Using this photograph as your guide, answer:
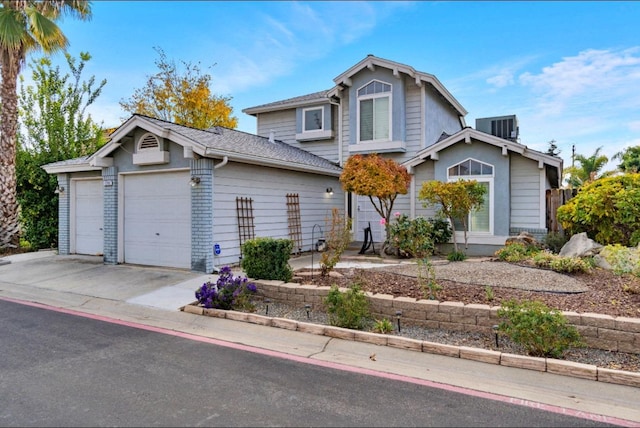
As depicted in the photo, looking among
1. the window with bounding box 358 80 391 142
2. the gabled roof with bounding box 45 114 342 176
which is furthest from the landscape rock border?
the window with bounding box 358 80 391 142

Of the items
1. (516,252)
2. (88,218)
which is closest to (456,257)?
(516,252)

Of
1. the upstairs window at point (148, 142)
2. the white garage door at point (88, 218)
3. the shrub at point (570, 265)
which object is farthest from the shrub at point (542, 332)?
the white garage door at point (88, 218)

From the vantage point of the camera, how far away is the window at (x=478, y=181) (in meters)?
11.6

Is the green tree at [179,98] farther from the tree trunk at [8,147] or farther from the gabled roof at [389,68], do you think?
the gabled roof at [389,68]

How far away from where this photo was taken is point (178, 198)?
10.2m

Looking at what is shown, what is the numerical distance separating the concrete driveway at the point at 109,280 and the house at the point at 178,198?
560mm

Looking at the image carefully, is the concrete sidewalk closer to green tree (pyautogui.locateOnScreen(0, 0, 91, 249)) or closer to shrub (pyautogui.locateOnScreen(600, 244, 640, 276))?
shrub (pyautogui.locateOnScreen(600, 244, 640, 276))

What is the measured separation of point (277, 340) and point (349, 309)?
110 centimetres

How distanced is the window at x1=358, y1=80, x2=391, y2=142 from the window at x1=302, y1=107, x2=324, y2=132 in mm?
2032

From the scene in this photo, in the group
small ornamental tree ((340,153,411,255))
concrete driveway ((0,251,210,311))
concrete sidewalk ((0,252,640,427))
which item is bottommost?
concrete sidewalk ((0,252,640,427))

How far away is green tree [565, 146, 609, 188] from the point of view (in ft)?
89.0

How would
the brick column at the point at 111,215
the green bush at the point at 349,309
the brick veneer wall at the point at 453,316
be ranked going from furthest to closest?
the brick column at the point at 111,215, the green bush at the point at 349,309, the brick veneer wall at the point at 453,316

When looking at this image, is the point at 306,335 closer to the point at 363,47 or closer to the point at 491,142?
the point at 491,142

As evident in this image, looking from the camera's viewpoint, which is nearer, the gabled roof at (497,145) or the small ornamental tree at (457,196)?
the small ornamental tree at (457,196)
